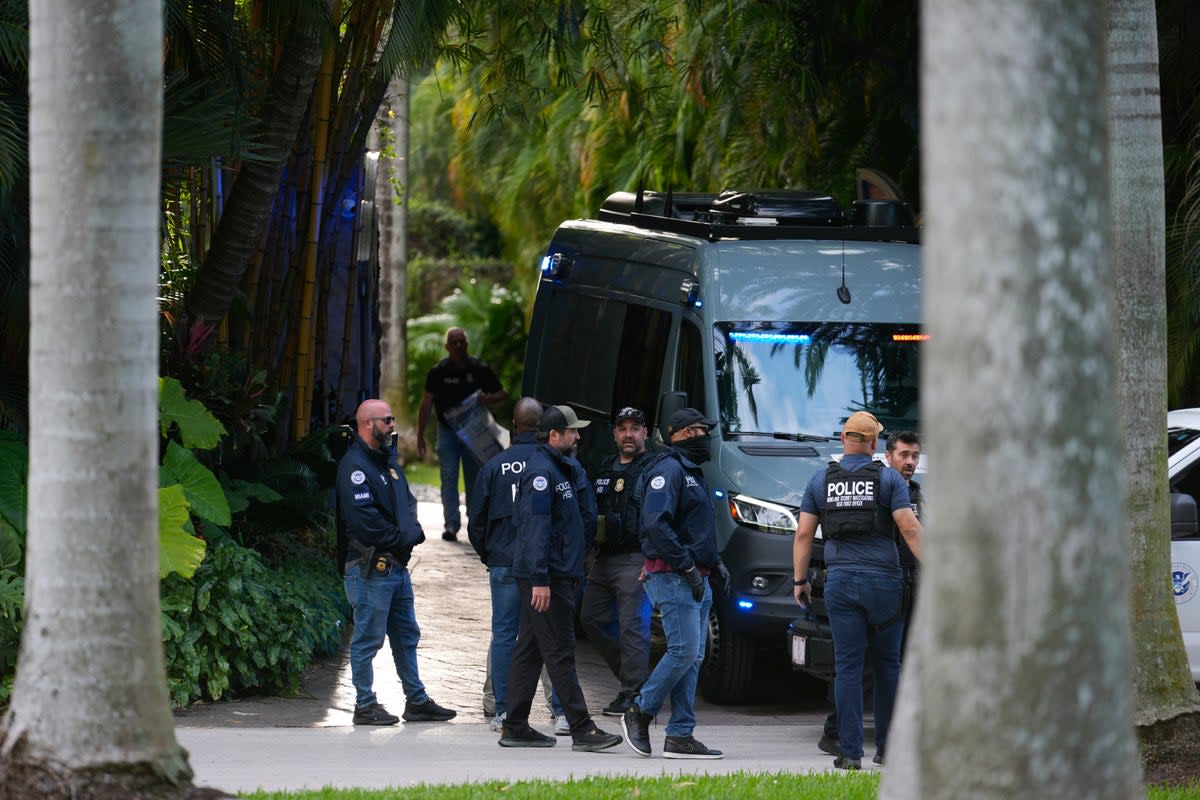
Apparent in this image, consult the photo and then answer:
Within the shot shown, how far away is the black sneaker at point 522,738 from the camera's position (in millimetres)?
8953

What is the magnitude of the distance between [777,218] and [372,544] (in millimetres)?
4016

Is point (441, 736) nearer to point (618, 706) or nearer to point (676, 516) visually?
point (618, 706)

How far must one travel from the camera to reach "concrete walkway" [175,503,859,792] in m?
7.99

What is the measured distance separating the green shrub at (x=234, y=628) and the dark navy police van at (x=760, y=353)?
2.44 meters

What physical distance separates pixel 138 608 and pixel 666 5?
11014 millimetres

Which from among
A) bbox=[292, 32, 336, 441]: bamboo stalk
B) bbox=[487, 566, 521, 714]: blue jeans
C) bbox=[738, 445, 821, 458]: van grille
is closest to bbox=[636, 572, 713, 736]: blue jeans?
bbox=[487, 566, 521, 714]: blue jeans

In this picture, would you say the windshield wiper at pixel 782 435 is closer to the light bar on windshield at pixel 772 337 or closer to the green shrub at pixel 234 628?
the light bar on windshield at pixel 772 337

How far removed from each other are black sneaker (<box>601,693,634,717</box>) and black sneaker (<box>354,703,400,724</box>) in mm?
1235

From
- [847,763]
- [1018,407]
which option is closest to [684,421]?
[847,763]

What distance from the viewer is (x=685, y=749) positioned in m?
8.78

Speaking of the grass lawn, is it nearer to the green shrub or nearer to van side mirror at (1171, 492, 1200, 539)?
van side mirror at (1171, 492, 1200, 539)

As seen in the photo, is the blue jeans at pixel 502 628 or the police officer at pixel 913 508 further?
the blue jeans at pixel 502 628

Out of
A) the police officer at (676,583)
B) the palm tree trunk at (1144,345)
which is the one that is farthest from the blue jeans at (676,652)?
the palm tree trunk at (1144,345)

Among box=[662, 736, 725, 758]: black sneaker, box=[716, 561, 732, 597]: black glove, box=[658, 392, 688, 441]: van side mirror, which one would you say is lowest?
box=[662, 736, 725, 758]: black sneaker
